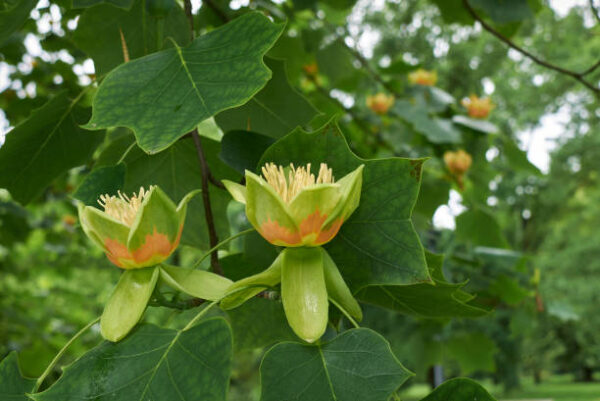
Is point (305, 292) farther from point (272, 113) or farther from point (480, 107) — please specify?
point (480, 107)

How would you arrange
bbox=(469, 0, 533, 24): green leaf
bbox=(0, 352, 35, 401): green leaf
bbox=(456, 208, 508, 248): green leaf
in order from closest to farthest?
bbox=(0, 352, 35, 401): green leaf → bbox=(469, 0, 533, 24): green leaf → bbox=(456, 208, 508, 248): green leaf

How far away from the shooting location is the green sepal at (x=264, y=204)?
1.44ft

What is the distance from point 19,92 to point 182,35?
1.68m

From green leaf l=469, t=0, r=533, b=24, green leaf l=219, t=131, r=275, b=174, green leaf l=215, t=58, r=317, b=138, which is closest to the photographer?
green leaf l=219, t=131, r=275, b=174

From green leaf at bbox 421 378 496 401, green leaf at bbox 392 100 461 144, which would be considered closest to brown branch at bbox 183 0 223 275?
green leaf at bbox 421 378 496 401

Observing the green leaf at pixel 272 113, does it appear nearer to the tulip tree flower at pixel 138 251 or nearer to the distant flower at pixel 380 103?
the tulip tree flower at pixel 138 251

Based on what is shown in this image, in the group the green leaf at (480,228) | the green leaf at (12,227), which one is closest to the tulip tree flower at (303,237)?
the green leaf at (480,228)

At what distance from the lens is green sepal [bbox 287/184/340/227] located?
0.44 m

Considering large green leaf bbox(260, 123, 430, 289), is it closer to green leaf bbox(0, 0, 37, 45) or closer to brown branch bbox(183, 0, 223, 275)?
brown branch bbox(183, 0, 223, 275)

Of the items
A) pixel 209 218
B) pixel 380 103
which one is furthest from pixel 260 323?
pixel 380 103

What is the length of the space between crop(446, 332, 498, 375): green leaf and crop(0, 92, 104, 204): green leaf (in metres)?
1.34

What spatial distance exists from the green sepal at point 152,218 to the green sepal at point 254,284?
2.8 inches

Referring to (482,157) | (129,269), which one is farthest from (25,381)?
(482,157)

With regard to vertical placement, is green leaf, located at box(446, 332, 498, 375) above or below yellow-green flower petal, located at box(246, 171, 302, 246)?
below
